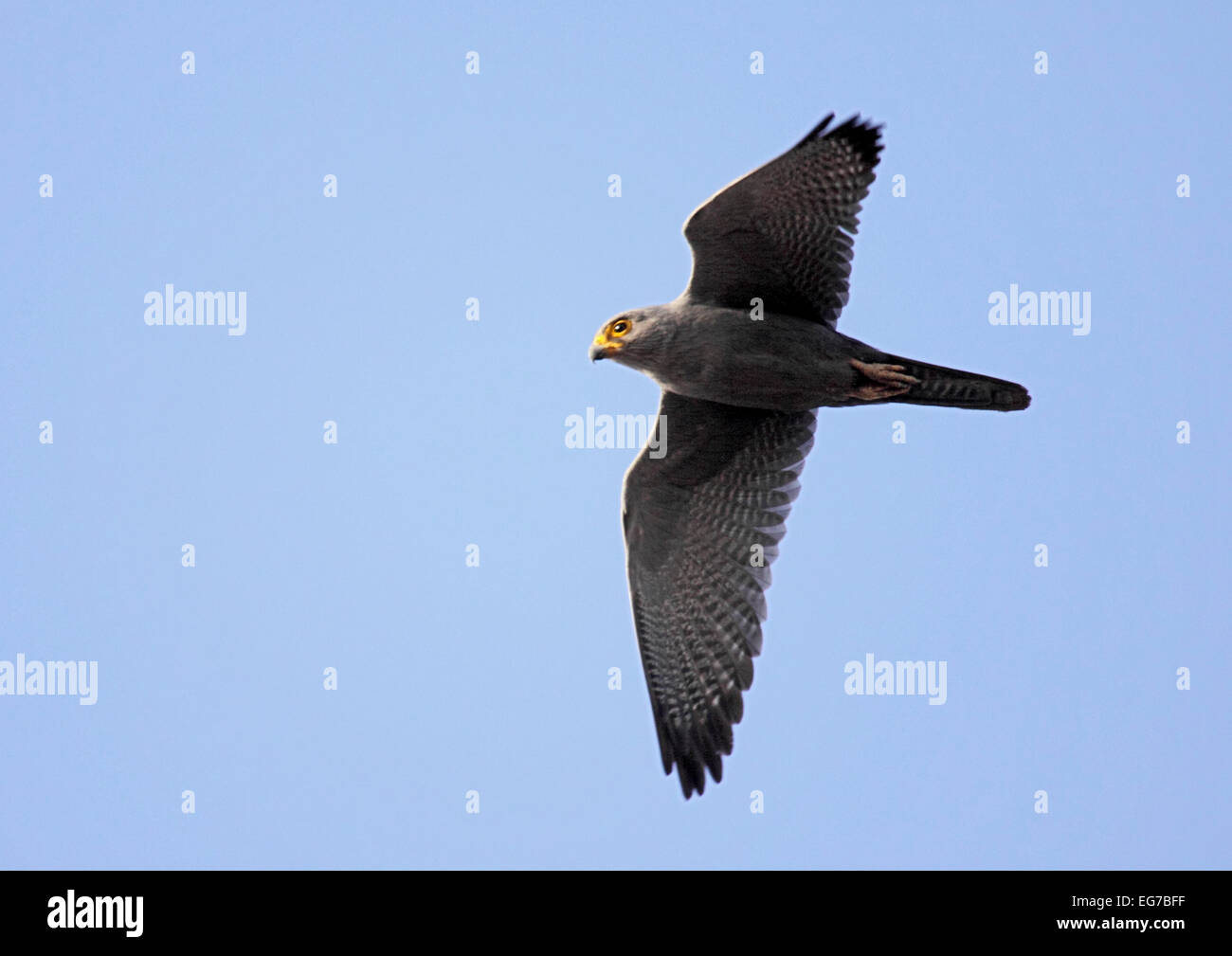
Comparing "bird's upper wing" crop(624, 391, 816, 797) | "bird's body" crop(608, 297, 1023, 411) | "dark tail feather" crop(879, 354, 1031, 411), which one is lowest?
"bird's upper wing" crop(624, 391, 816, 797)

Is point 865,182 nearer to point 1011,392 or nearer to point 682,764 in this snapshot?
point 1011,392

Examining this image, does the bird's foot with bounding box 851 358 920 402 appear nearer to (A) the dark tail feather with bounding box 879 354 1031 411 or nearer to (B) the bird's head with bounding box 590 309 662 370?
(A) the dark tail feather with bounding box 879 354 1031 411

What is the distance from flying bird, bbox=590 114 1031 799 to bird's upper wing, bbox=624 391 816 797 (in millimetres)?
12

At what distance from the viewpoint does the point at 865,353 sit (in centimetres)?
1137

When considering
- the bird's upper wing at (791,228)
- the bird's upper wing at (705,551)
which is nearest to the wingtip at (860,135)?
the bird's upper wing at (791,228)

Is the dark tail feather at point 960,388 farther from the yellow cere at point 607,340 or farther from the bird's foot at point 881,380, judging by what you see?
the yellow cere at point 607,340

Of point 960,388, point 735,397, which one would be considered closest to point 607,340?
point 735,397

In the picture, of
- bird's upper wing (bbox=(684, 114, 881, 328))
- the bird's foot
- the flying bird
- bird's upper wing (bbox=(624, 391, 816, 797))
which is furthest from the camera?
bird's upper wing (bbox=(624, 391, 816, 797))

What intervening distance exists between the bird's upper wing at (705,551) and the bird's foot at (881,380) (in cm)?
107

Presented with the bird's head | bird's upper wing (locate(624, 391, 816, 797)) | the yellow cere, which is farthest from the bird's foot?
the yellow cere

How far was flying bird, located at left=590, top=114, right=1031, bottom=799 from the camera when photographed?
438 inches

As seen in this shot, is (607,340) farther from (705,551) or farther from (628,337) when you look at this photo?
(705,551)

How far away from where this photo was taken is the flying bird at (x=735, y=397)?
1112cm
